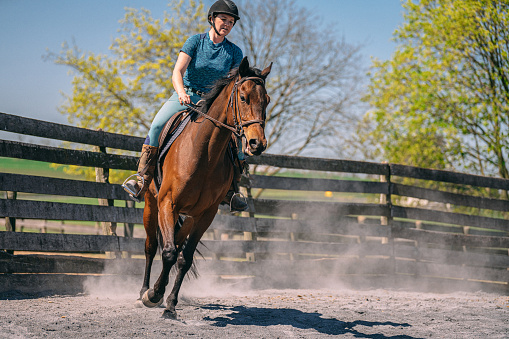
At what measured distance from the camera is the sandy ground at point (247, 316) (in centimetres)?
413

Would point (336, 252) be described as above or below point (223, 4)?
below

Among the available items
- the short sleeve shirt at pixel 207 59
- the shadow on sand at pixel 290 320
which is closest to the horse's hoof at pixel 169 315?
the shadow on sand at pixel 290 320

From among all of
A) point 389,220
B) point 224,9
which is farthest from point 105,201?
point 389,220

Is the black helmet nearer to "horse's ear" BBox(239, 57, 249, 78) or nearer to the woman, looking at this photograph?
the woman

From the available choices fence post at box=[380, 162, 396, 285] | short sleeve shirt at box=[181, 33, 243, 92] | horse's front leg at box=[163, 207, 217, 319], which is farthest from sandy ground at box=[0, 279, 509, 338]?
short sleeve shirt at box=[181, 33, 243, 92]

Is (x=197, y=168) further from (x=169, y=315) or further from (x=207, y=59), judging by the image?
(x=169, y=315)

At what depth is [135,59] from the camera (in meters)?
19.0

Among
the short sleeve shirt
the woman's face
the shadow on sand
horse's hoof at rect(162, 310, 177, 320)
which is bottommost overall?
the shadow on sand

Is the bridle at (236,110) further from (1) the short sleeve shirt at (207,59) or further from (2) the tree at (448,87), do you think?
(2) the tree at (448,87)

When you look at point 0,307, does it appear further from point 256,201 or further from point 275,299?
point 256,201

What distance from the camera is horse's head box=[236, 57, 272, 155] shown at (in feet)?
12.9

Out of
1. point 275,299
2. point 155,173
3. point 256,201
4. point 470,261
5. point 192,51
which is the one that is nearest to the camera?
point 192,51

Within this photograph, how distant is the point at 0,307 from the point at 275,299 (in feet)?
10.9

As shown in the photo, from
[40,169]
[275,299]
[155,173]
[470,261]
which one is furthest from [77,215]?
[40,169]
